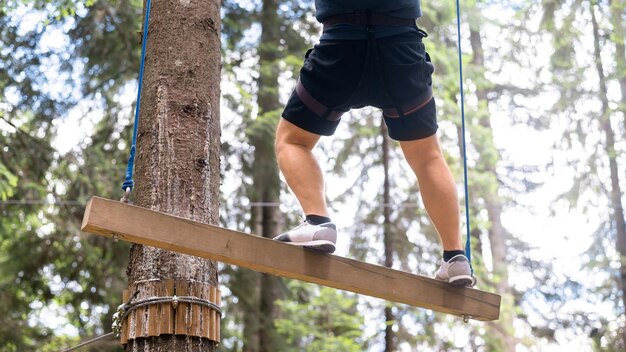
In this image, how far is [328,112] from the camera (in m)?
3.37

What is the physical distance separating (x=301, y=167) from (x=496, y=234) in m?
13.7

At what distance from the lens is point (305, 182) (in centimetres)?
331

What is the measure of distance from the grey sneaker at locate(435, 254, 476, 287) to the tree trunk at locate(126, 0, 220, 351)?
100 centimetres

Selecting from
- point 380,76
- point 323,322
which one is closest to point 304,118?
point 380,76

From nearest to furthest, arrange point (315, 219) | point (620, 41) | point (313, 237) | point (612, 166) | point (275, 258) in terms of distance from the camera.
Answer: point (275, 258), point (313, 237), point (315, 219), point (620, 41), point (612, 166)

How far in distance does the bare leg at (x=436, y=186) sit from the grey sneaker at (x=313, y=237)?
1.76 ft

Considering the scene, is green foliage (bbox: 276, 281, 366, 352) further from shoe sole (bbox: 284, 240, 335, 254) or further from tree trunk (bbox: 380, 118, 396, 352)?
shoe sole (bbox: 284, 240, 335, 254)

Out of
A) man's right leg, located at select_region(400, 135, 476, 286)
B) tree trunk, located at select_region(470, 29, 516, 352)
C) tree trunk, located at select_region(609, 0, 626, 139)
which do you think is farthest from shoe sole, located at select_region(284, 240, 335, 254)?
tree trunk, located at select_region(609, 0, 626, 139)

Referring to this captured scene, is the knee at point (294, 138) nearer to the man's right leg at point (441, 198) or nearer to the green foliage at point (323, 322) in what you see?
the man's right leg at point (441, 198)

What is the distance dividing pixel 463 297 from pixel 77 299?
25.2 ft

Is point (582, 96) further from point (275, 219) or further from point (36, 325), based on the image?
point (36, 325)

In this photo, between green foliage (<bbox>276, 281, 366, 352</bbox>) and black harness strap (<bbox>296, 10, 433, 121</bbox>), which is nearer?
black harness strap (<bbox>296, 10, 433, 121</bbox>)

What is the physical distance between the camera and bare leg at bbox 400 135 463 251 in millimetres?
3449

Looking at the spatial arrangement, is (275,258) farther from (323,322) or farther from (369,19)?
(323,322)
